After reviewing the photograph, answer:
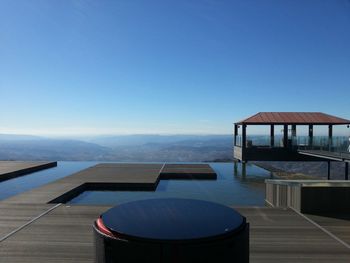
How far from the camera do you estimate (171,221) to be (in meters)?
1.98

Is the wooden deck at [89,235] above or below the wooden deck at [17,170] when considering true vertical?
above

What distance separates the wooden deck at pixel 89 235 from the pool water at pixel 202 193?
2.51m

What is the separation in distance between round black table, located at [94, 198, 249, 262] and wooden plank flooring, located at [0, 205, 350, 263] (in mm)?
1743

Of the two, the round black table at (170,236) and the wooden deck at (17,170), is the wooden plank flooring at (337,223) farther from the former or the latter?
the wooden deck at (17,170)

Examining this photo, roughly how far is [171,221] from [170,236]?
0.20 meters

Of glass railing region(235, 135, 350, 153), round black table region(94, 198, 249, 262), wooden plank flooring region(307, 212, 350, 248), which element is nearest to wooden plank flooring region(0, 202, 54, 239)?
round black table region(94, 198, 249, 262)

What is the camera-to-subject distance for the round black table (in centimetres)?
174

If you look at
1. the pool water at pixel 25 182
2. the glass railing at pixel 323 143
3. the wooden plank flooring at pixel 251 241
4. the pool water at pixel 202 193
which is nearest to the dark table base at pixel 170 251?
the wooden plank flooring at pixel 251 241

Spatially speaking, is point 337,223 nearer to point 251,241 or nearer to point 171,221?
point 251,241

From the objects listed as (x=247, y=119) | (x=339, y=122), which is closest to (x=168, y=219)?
(x=247, y=119)

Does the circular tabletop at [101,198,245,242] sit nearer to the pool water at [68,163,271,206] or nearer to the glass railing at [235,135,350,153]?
the pool water at [68,163,271,206]

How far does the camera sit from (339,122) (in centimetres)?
1716

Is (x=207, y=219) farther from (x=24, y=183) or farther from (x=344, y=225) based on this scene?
(x=24, y=183)

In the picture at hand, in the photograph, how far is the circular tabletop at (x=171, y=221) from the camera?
180cm
